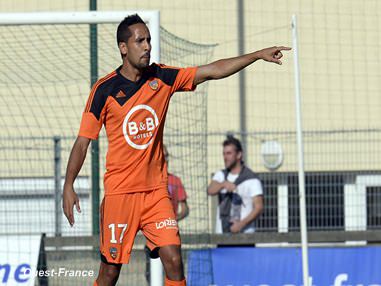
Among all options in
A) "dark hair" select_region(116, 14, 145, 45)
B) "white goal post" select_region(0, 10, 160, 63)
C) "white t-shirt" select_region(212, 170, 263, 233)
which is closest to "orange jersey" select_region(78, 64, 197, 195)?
"dark hair" select_region(116, 14, 145, 45)

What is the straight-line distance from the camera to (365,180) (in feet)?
38.8

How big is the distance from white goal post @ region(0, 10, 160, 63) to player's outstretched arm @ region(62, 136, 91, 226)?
1849mm

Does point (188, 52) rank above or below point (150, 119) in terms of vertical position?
above

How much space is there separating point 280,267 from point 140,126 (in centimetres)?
329

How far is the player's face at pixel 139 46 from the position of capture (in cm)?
757

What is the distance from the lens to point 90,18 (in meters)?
9.39

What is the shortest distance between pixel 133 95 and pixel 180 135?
3.24 metres

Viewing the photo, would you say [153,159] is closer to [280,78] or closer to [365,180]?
[365,180]

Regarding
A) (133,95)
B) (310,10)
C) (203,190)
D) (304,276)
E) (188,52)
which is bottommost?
(304,276)

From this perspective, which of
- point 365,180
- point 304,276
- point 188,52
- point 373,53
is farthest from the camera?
point 373,53

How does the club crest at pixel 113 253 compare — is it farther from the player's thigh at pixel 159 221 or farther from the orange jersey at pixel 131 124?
the orange jersey at pixel 131 124

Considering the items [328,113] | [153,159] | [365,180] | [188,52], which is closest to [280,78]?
[328,113]

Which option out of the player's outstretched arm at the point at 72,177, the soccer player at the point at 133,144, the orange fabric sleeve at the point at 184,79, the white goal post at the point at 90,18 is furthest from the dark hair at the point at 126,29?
the white goal post at the point at 90,18

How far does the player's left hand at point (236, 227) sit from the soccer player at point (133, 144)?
11.1 ft
